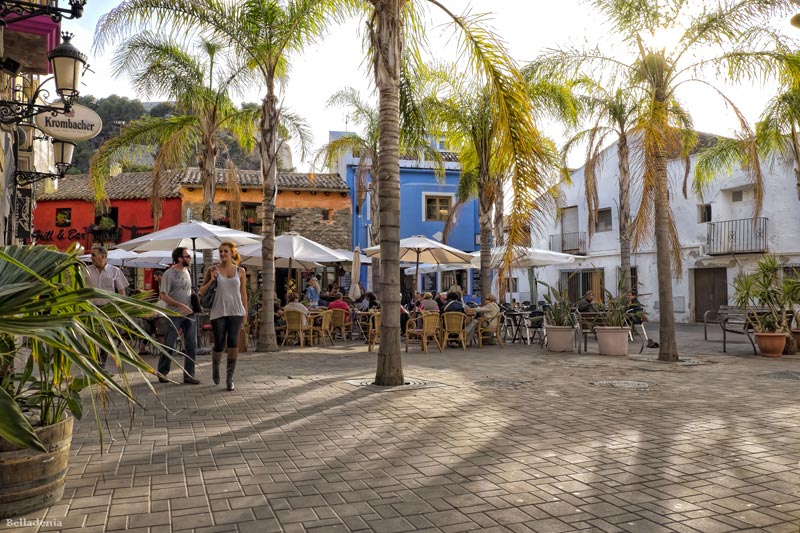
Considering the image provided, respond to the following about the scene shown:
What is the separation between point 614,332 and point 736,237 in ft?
50.1

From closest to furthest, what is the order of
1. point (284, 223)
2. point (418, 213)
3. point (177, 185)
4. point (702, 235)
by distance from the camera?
point (702, 235) < point (284, 223) < point (177, 185) < point (418, 213)

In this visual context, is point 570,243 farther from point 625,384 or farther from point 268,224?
point 625,384

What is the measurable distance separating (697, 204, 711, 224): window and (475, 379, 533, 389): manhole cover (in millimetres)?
20691

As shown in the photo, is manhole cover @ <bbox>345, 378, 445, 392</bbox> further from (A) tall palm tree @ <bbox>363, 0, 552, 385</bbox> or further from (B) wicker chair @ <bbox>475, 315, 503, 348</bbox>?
(B) wicker chair @ <bbox>475, 315, 503, 348</bbox>

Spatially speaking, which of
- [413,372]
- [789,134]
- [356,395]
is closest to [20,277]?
[356,395]

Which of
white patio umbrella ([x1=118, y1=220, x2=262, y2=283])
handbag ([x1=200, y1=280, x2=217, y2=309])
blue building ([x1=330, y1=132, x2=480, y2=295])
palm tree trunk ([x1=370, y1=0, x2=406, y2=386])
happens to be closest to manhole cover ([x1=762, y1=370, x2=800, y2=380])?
palm tree trunk ([x1=370, y1=0, x2=406, y2=386])

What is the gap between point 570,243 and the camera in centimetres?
3058

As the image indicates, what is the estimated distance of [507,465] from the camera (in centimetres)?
416

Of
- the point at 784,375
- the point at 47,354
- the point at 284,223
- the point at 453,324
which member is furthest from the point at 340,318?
the point at 284,223

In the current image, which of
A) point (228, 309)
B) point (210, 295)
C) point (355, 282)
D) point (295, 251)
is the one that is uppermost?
point (295, 251)

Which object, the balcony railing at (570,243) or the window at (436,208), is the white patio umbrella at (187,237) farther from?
the balcony railing at (570,243)

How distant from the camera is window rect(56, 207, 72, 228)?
28938 mm

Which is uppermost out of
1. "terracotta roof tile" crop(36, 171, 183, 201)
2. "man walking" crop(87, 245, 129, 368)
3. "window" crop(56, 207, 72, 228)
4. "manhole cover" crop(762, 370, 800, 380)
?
"terracotta roof tile" crop(36, 171, 183, 201)

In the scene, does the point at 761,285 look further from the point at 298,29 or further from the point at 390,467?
the point at 390,467
